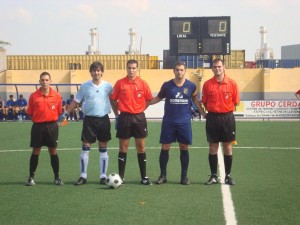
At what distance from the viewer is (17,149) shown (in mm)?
14922

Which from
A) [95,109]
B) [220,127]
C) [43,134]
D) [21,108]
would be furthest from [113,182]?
[21,108]

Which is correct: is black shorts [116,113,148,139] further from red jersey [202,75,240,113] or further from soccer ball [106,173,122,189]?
red jersey [202,75,240,113]

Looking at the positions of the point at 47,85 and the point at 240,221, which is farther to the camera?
the point at 47,85

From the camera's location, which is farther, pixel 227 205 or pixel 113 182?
pixel 113 182

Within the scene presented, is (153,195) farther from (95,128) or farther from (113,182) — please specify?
(95,128)

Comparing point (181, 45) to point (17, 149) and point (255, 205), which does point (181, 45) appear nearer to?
point (17, 149)

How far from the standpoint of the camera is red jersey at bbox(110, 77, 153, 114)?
9242 millimetres

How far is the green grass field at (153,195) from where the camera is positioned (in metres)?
6.93

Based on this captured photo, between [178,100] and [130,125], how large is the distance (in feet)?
2.79

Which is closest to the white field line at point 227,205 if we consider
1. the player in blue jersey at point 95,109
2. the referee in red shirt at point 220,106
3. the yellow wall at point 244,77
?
the referee in red shirt at point 220,106

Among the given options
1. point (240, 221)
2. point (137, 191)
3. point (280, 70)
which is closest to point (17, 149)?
point (137, 191)

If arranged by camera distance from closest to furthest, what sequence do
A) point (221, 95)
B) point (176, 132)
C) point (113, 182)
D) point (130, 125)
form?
point (113, 182), point (221, 95), point (130, 125), point (176, 132)

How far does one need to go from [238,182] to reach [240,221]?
274 centimetres

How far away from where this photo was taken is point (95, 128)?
371 inches
